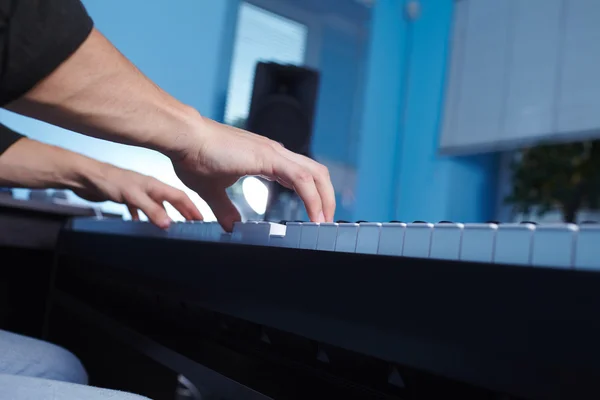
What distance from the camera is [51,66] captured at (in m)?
0.46

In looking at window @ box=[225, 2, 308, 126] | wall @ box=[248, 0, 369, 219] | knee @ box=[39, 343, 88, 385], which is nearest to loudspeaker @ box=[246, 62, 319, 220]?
window @ box=[225, 2, 308, 126]

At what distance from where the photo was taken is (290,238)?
1.95ft

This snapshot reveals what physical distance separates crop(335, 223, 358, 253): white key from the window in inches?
143

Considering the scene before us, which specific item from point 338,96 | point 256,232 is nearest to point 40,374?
point 256,232

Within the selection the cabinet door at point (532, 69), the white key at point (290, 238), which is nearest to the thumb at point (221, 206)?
the white key at point (290, 238)

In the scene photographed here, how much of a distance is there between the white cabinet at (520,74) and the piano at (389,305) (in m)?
3.68

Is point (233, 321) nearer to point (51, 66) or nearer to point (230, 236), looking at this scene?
point (230, 236)

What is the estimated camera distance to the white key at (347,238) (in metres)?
0.50

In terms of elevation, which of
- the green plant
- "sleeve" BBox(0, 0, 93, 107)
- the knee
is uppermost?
the green plant

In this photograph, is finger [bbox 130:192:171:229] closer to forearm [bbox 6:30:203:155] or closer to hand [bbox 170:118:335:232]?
hand [bbox 170:118:335:232]

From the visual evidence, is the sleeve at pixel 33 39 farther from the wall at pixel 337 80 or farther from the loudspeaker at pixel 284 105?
the wall at pixel 337 80

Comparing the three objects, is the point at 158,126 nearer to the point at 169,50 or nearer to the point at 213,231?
the point at 213,231

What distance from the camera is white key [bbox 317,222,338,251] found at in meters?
0.53

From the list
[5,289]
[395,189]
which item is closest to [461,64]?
[395,189]
